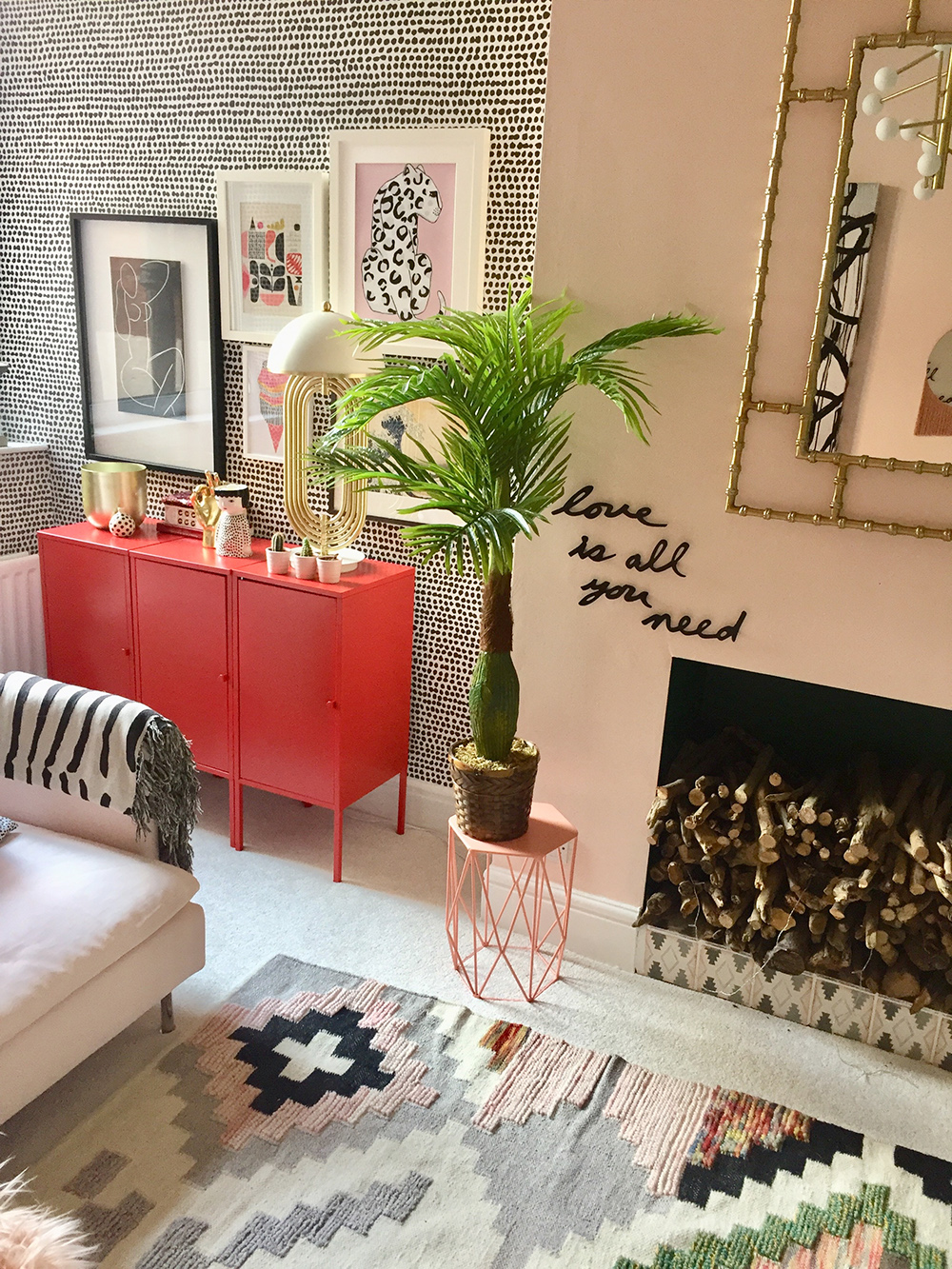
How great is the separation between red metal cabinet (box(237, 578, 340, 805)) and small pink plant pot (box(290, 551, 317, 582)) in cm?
8

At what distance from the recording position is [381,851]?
3.22 meters

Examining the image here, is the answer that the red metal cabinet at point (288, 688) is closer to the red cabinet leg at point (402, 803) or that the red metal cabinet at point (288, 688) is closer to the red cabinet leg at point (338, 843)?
the red cabinet leg at point (338, 843)

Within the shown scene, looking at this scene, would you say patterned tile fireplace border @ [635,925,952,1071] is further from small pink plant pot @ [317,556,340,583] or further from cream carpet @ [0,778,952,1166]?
small pink plant pot @ [317,556,340,583]

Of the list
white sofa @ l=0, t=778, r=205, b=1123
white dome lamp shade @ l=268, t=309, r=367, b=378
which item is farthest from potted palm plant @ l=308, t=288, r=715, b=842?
white sofa @ l=0, t=778, r=205, b=1123

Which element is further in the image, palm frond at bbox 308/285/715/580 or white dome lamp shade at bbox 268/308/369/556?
white dome lamp shade at bbox 268/308/369/556

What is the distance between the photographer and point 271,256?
3.18 meters

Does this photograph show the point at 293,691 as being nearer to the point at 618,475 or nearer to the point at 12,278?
the point at 618,475

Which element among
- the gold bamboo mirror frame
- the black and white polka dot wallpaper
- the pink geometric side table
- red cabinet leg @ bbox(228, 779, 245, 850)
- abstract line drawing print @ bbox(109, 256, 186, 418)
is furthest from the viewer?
abstract line drawing print @ bbox(109, 256, 186, 418)

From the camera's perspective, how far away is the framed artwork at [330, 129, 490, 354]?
2.84m

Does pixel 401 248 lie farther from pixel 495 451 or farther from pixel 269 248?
pixel 495 451

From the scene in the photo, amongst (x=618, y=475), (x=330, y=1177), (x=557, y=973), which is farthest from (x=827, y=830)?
(x=330, y=1177)

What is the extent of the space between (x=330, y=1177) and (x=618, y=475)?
5.22 feet

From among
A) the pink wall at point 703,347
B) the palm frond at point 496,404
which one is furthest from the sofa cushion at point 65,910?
the pink wall at point 703,347

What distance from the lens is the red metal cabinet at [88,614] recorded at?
3238mm
